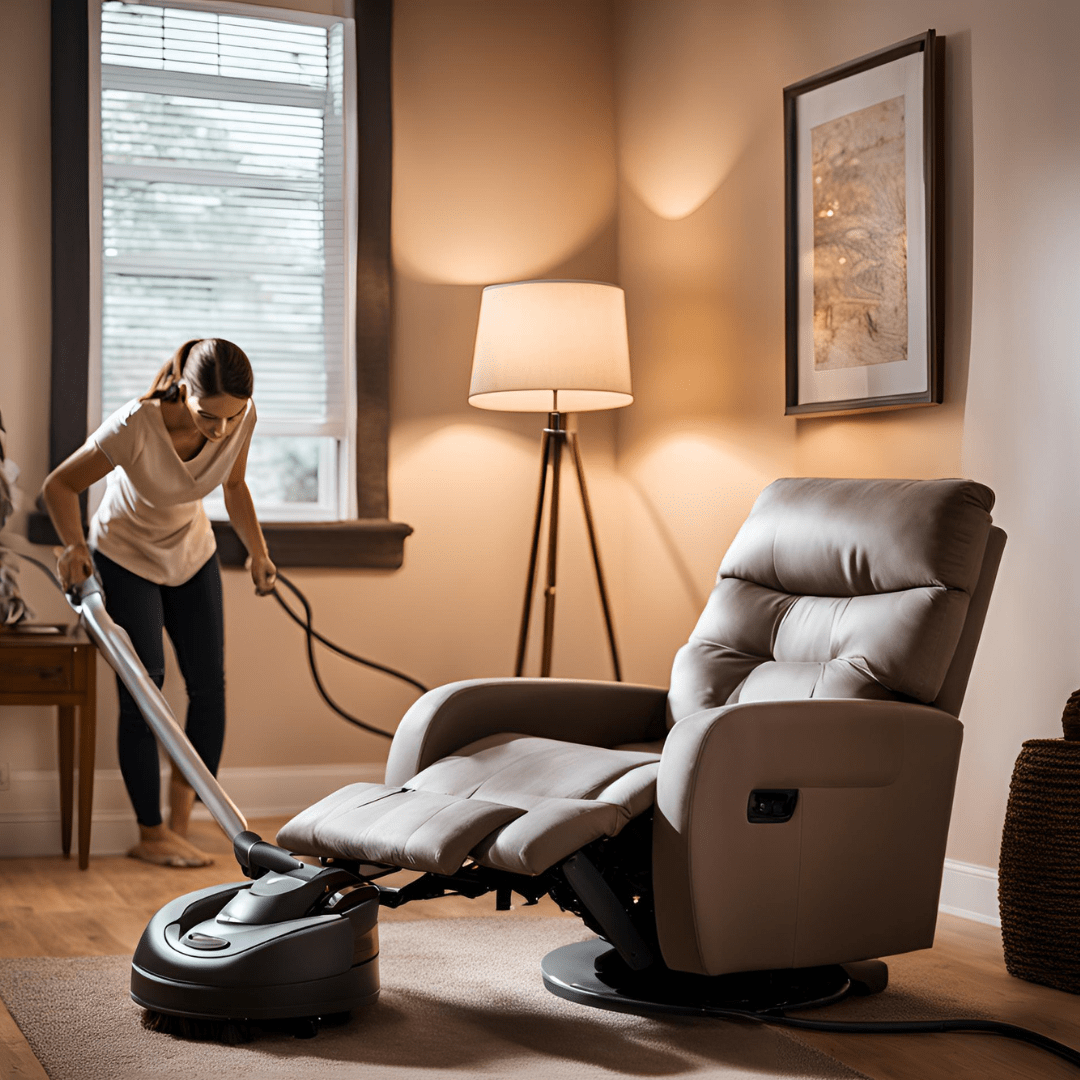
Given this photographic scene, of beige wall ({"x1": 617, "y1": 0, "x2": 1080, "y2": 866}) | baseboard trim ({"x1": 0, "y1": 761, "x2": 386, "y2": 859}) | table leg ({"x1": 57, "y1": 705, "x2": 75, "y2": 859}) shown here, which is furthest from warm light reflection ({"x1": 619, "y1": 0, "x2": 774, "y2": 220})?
table leg ({"x1": 57, "y1": 705, "x2": 75, "y2": 859})

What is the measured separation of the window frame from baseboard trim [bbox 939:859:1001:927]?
1886mm

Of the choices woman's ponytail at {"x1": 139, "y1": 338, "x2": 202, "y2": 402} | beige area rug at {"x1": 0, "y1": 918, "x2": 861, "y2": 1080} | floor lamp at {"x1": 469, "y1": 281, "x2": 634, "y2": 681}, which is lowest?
beige area rug at {"x1": 0, "y1": 918, "x2": 861, "y2": 1080}

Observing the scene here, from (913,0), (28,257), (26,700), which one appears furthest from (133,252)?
(913,0)

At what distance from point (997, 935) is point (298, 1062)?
1523 mm

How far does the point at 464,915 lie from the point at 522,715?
58 cm

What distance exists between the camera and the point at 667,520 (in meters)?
4.29

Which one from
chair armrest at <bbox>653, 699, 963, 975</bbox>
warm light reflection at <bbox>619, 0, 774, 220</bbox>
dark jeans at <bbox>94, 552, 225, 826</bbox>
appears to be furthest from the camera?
warm light reflection at <bbox>619, 0, 774, 220</bbox>

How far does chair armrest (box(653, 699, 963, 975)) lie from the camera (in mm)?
2166

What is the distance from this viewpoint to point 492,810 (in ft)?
7.26

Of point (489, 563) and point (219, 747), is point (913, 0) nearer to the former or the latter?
point (489, 563)

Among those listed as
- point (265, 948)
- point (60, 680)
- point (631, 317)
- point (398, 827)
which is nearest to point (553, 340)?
point (631, 317)

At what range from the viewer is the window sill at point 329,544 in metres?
4.15

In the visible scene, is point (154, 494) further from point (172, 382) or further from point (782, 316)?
point (782, 316)

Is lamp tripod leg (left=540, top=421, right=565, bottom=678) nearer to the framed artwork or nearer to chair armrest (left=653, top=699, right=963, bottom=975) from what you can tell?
the framed artwork
